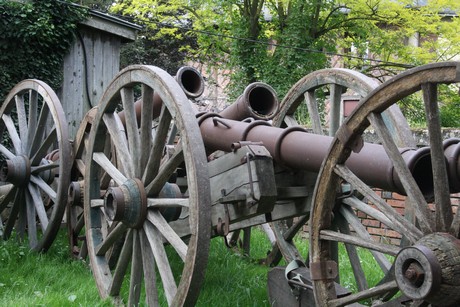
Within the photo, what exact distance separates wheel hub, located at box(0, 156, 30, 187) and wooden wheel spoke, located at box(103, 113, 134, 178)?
1.67 m

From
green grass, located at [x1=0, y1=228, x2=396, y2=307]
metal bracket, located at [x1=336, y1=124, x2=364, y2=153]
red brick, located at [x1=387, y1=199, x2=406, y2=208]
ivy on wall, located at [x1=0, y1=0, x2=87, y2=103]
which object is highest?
ivy on wall, located at [x1=0, y1=0, x2=87, y2=103]

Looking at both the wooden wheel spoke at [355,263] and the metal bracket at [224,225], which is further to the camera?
the wooden wheel spoke at [355,263]

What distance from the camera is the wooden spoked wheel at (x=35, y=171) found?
5.04 metres

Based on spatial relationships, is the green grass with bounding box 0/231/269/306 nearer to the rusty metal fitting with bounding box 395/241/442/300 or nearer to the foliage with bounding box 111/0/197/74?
the rusty metal fitting with bounding box 395/241/442/300

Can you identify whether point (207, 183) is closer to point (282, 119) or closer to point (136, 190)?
point (136, 190)

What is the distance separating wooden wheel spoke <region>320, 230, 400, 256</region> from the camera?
2470mm

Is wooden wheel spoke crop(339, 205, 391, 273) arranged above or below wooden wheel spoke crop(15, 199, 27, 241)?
above

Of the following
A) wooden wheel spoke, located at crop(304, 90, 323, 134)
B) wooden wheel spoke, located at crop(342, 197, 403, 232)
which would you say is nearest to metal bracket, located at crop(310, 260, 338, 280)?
wooden wheel spoke, located at crop(342, 197, 403, 232)

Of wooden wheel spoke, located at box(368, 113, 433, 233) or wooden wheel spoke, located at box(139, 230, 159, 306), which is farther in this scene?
wooden wheel spoke, located at box(139, 230, 159, 306)

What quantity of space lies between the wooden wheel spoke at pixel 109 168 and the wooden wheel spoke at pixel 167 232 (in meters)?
0.36

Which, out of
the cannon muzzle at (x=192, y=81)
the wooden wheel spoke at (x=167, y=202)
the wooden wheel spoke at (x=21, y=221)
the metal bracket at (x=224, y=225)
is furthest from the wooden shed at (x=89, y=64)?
the metal bracket at (x=224, y=225)

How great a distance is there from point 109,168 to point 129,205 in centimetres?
58

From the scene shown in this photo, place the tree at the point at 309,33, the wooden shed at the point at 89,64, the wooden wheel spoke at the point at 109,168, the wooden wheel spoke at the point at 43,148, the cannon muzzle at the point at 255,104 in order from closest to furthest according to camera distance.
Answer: the wooden wheel spoke at the point at 109,168 → the cannon muzzle at the point at 255,104 → the wooden wheel spoke at the point at 43,148 → the wooden shed at the point at 89,64 → the tree at the point at 309,33

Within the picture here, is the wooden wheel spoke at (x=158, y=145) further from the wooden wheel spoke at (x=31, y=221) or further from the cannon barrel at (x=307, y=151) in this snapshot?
the wooden wheel spoke at (x=31, y=221)
